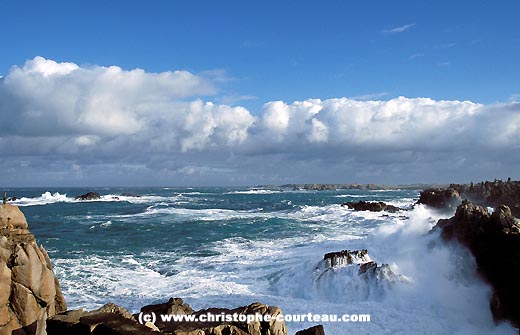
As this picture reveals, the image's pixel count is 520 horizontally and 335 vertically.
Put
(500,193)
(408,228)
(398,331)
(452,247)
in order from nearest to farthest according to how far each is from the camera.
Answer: (398,331) < (452,247) < (408,228) < (500,193)

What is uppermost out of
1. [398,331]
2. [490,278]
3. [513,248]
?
[513,248]

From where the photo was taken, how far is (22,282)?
33.6 feet

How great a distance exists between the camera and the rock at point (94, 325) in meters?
7.09

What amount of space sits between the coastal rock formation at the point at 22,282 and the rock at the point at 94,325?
1.49m

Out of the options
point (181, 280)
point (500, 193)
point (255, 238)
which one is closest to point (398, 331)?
point (181, 280)

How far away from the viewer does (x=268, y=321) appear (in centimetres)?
861

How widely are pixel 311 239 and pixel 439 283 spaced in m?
13.8

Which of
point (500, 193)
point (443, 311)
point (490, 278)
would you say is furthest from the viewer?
point (500, 193)

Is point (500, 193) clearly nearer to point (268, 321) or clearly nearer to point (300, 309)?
point (300, 309)

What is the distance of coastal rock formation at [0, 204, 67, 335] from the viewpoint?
967 cm

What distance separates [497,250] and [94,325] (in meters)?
14.9

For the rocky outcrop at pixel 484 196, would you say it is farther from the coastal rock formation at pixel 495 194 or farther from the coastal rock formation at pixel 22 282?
the coastal rock formation at pixel 22 282

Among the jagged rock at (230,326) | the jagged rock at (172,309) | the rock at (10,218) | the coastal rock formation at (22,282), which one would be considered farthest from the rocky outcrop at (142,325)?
the rock at (10,218)

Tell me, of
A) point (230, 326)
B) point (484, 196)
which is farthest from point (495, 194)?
point (230, 326)
